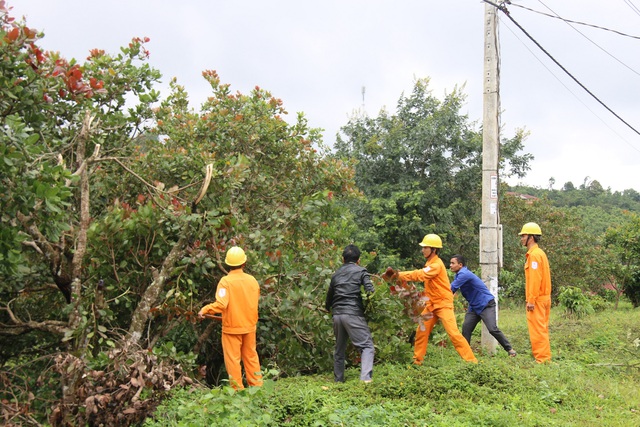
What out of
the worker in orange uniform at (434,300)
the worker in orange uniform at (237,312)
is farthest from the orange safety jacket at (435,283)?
the worker in orange uniform at (237,312)

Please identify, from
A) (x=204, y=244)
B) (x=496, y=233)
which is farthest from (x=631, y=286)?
(x=204, y=244)

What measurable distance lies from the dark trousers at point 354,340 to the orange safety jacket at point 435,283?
1256 millimetres

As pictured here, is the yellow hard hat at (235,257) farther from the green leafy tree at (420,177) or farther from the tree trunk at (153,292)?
the green leafy tree at (420,177)

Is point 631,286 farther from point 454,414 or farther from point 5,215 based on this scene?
point 5,215

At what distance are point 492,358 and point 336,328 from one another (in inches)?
107

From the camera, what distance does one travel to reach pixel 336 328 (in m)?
7.40

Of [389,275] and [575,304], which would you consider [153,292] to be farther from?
[575,304]

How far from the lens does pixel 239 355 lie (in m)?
6.84

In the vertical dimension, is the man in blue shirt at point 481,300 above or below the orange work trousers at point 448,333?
above

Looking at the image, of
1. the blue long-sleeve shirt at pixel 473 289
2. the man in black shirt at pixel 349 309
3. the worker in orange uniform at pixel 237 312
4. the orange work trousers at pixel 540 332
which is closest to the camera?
the worker in orange uniform at pixel 237 312

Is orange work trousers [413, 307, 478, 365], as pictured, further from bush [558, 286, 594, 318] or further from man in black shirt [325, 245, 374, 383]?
bush [558, 286, 594, 318]

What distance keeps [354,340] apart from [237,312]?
153 cm

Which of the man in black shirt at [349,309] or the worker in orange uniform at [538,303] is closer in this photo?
the man in black shirt at [349,309]

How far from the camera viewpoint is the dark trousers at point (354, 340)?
7145 mm
